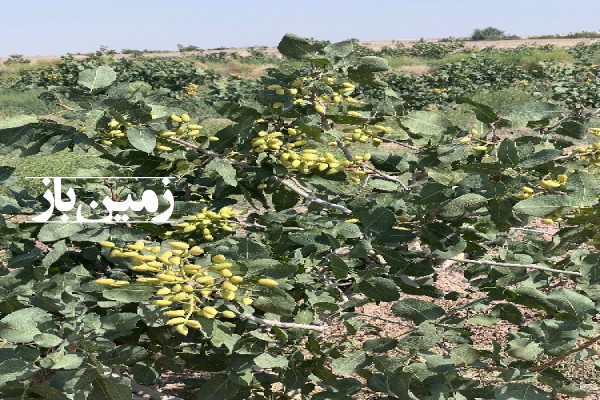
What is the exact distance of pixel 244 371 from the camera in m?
1.86

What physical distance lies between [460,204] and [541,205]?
0.22m

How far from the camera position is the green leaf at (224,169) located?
196cm

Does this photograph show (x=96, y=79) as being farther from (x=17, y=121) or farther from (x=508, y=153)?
(x=508, y=153)

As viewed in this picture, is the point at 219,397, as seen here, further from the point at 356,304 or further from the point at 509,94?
the point at 509,94

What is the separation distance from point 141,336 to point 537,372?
1057 mm

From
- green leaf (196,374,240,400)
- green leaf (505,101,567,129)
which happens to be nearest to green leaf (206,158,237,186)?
green leaf (196,374,240,400)

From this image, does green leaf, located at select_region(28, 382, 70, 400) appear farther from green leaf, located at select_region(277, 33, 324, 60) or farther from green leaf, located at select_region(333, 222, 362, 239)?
green leaf, located at select_region(277, 33, 324, 60)

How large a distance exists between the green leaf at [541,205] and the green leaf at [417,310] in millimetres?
327

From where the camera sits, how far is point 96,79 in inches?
78.3

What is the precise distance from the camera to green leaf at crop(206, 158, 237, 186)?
1.96 m

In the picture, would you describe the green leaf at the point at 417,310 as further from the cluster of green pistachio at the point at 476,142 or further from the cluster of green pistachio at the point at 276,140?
the cluster of green pistachio at the point at 276,140

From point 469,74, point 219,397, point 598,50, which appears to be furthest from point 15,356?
point 598,50

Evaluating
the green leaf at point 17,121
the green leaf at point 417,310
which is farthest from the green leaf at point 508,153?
the green leaf at point 17,121

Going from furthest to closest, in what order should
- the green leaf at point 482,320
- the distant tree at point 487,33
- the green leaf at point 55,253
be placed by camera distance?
the distant tree at point 487,33
the green leaf at point 482,320
the green leaf at point 55,253
